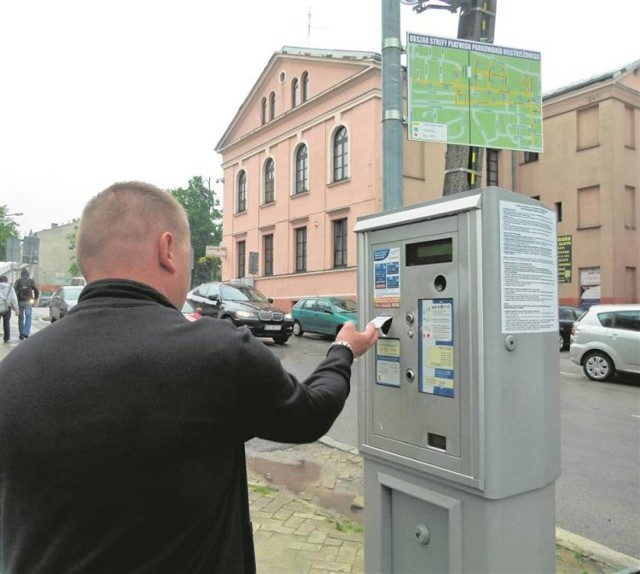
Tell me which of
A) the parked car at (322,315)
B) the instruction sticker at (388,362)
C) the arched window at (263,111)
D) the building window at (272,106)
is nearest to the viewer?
the instruction sticker at (388,362)

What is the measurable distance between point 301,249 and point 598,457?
66.5 ft

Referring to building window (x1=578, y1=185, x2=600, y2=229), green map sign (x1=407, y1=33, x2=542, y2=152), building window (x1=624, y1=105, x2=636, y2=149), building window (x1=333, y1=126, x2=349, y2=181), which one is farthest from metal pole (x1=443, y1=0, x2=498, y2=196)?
building window (x1=624, y1=105, x2=636, y2=149)

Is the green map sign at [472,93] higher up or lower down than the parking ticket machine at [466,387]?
higher up

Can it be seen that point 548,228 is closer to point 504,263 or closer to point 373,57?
point 504,263

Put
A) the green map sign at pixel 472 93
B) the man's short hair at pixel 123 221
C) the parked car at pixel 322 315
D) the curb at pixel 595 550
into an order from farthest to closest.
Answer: the parked car at pixel 322 315
the green map sign at pixel 472 93
the curb at pixel 595 550
the man's short hair at pixel 123 221

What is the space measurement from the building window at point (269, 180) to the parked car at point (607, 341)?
735 inches

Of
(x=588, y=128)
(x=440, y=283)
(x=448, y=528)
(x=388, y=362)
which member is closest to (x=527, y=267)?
(x=440, y=283)

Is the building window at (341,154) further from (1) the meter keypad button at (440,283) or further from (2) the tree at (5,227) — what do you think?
(2) the tree at (5,227)

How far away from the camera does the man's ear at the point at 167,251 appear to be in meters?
1.52

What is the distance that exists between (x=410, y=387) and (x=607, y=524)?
2872 mm

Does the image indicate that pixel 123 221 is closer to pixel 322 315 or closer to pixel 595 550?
pixel 595 550

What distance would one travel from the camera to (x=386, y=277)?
2322 millimetres

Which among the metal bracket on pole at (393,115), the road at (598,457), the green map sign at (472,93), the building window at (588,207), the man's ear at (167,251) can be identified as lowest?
the road at (598,457)

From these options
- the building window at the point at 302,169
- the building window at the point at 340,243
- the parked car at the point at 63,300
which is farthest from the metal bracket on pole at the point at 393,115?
the building window at the point at 302,169
